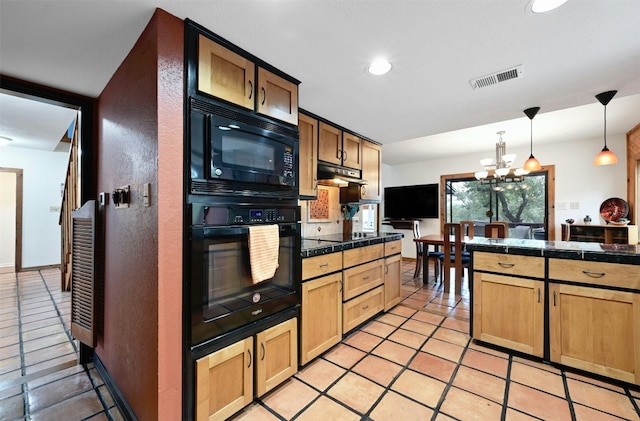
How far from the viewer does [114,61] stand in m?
1.63

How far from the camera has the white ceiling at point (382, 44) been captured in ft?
4.11

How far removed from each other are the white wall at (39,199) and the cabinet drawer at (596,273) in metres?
7.79

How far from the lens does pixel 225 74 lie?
58.2 inches

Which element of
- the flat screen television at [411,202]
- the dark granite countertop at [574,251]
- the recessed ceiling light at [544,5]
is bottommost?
the dark granite countertop at [574,251]

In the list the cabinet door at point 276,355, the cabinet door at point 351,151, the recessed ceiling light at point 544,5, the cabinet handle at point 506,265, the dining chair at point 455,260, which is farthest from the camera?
the dining chair at point 455,260

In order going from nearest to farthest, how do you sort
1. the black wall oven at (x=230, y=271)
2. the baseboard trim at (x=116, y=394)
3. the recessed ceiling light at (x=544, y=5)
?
the recessed ceiling light at (x=544, y=5) → the black wall oven at (x=230, y=271) → the baseboard trim at (x=116, y=394)

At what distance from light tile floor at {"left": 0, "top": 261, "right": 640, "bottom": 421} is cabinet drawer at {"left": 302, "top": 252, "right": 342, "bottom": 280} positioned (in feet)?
2.32

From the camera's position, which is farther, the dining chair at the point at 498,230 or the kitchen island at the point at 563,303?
the dining chair at the point at 498,230

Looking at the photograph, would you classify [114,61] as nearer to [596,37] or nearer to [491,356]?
[596,37]

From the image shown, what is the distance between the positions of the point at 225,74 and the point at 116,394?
205cm

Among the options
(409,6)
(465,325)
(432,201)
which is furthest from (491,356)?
(432,201)

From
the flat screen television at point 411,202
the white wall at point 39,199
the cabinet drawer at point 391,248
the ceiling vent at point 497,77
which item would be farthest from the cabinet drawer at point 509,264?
the white wall at point 39,199

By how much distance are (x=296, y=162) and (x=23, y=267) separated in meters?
6.37

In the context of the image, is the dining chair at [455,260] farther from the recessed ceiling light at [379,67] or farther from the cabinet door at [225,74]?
the cabinet door at [225,74]
